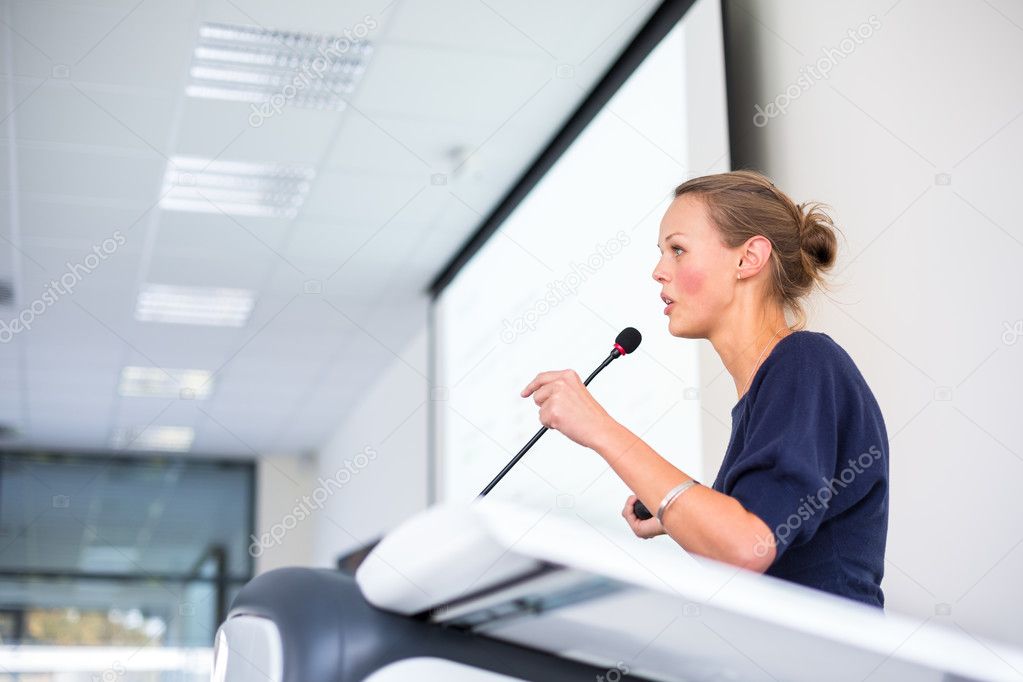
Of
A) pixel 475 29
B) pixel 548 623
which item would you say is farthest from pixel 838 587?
pixel 475 29

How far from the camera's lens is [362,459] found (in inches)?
290

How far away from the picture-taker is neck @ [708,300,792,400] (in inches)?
49.2

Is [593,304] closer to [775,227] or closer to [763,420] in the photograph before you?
[775,227]

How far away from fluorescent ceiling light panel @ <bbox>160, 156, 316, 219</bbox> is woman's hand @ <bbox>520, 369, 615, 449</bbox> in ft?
11.5

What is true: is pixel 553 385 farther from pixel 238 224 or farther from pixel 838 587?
pixel 238 224

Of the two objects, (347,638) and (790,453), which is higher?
(790,453)

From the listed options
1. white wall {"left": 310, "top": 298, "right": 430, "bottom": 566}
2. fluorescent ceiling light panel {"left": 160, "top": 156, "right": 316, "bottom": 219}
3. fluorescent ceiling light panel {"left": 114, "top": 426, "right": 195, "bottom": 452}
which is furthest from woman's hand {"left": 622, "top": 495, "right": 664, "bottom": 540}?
fluorescent ceiling light panel {"left": 114, "top": 426, "right": 195, "bottom": 452}

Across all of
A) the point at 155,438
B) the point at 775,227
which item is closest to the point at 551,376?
the point at 775,227

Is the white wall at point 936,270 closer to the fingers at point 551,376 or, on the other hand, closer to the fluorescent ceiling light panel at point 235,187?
the fingers at point 551,376

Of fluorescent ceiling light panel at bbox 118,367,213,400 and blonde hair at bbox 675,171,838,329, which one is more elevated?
fluorescent ceiling light panel at bbox 118,367,213,400

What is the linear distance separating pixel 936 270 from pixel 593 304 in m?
1.46

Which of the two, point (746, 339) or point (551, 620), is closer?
point (551, 620)

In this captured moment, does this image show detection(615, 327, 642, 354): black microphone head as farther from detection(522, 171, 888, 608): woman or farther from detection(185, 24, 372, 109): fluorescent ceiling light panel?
detection(185, 24, 372, 109): fluorescent ceiling light panel

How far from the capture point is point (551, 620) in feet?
2.04
